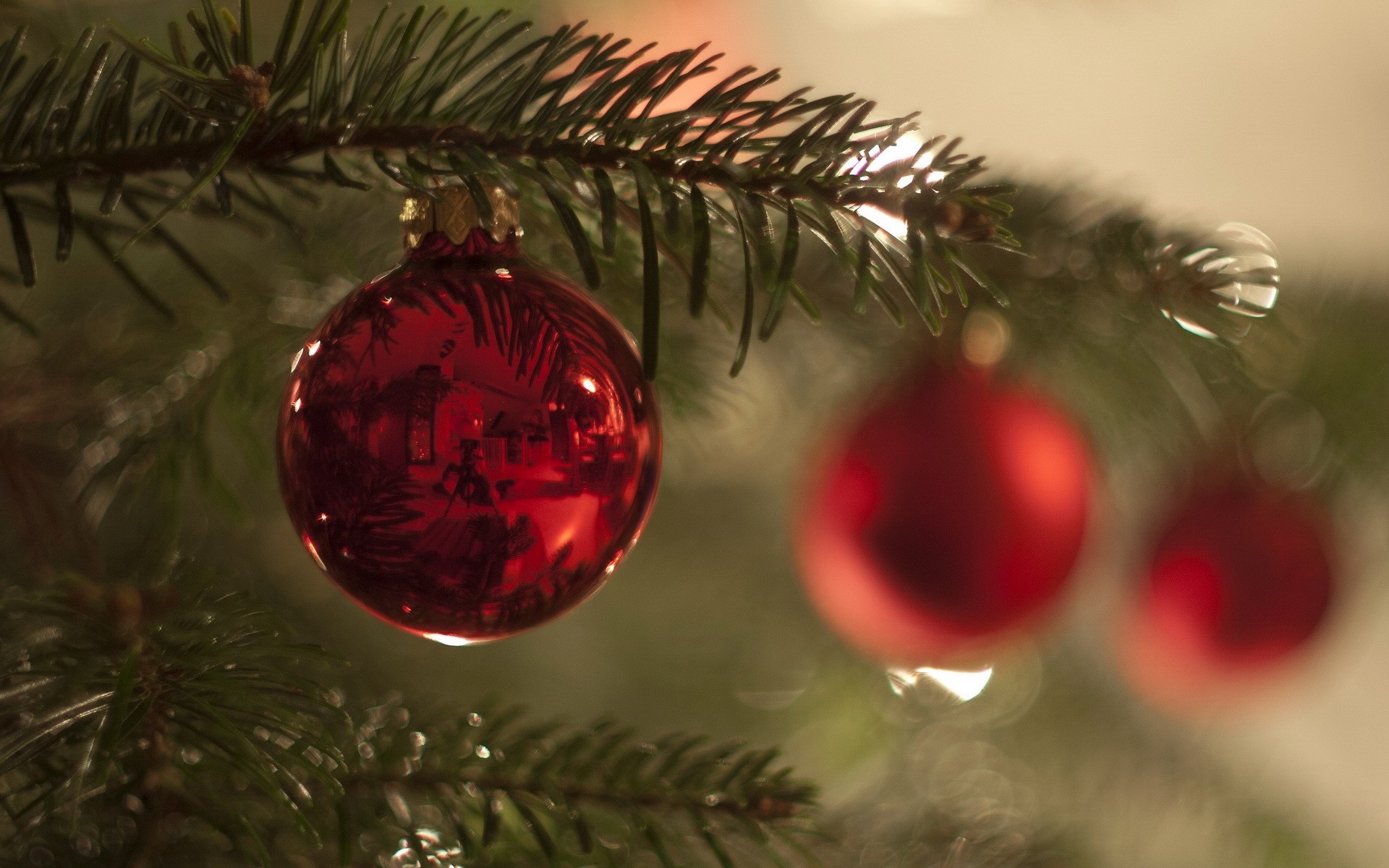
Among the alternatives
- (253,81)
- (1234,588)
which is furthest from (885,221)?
(1234,588)

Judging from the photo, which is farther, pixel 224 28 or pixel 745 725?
pixel 745 725

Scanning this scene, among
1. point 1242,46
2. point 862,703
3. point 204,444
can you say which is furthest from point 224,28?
point 1242,46

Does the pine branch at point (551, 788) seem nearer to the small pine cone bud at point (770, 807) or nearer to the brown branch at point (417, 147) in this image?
the small pine cone bud at point (770, 807)

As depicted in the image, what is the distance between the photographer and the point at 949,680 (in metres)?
0.60

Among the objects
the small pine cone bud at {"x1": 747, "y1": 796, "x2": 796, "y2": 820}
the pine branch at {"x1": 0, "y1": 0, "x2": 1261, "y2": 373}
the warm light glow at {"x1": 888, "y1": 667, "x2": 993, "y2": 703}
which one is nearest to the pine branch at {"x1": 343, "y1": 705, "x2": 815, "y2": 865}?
the small pine cone bud at {"x1": 747, "y1": 796, "x2": 796, "y2": 820}

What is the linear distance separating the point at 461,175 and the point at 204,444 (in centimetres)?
15

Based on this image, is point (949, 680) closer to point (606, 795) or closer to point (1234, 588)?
point (1234, 588)

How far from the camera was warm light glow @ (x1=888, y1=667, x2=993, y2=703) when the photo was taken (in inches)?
22.9

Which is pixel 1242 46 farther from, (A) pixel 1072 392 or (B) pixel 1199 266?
(B) pixel 1199 266

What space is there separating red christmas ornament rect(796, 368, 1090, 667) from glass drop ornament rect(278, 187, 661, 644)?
21 centimetres

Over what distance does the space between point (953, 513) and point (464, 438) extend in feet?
0.84

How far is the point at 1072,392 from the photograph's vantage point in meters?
0.56

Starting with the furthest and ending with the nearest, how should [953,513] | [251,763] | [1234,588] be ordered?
[1234,588]
[953,513]
[251,763]

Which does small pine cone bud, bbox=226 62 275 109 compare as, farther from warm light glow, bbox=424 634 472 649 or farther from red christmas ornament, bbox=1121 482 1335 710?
red christmas ornament, bbox=1121 482 1335 710
